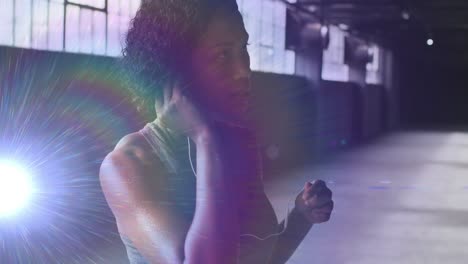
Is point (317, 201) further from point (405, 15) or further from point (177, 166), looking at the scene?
point (405, 15)

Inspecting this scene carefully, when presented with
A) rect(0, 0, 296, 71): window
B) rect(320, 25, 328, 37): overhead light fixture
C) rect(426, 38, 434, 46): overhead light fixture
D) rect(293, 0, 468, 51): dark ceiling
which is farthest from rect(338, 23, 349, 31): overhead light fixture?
rect(0, 0, 296, 71): window

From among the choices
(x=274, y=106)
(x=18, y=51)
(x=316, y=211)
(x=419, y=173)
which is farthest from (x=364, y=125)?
(x=316, y=211)

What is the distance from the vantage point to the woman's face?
0.55 m

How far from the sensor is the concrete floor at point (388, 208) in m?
2.86

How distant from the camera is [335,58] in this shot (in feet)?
28.2

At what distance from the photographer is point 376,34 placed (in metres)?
11.0

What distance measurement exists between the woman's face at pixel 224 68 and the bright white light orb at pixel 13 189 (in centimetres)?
35

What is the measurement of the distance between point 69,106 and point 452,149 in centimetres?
771

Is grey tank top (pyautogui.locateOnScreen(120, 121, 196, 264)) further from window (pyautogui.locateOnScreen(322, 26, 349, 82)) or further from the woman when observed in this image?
window (pyautogui.locateOnScreen(322, 26, 349, 82))

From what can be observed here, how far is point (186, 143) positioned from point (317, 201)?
0.13 m

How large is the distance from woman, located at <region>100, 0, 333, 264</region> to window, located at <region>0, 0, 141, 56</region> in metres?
1.66

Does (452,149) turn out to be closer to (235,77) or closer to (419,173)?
(419,173)

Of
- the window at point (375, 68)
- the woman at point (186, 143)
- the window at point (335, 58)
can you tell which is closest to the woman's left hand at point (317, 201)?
the woman at point (186, 143)

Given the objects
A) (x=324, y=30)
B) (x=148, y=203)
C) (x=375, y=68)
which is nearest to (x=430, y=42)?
(x=375, y=68)
